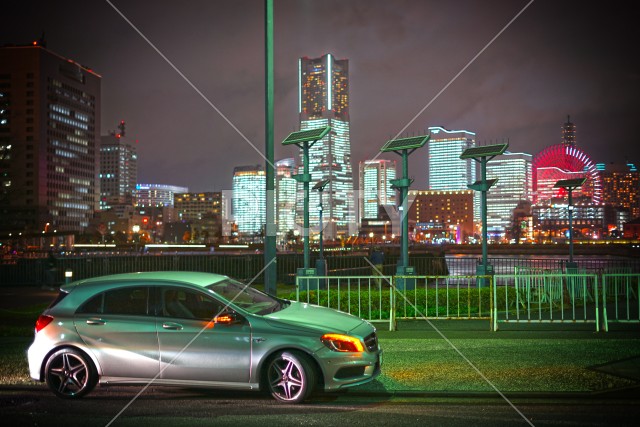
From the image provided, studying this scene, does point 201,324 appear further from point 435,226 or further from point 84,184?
point 435,226

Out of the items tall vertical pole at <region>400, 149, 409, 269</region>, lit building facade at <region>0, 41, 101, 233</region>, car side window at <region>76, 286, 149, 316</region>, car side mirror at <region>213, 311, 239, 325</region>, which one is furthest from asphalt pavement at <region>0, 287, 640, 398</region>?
lit building facade at <region>0, 41, 101, 233</region>

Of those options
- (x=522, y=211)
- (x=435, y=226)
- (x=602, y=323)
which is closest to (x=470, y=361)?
(x=602, y=323)

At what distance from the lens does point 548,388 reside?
7348 mm

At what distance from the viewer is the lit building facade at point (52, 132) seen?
141000 millimetres

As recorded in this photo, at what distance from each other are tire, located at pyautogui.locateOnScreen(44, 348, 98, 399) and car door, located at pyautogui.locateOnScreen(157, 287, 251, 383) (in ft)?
3.19

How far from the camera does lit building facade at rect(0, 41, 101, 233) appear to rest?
141 metres

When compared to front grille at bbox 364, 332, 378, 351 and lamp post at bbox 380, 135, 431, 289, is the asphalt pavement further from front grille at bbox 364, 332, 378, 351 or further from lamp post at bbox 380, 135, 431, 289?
lamp post at bbox 380, 135, 431, 289

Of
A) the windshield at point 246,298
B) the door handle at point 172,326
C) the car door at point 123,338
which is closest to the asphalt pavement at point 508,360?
the windshield at point 246,298

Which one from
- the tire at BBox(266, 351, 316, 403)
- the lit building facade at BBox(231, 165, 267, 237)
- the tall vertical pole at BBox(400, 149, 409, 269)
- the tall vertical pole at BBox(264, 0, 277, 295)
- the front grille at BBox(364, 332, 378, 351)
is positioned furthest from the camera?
the lit building facade at BBox(231, 165, 267, 237)

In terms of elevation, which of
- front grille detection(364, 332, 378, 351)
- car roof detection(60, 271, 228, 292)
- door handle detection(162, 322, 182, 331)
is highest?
car roof detection(60, 271, 228, 292)

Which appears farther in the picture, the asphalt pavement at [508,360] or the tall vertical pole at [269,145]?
the tall vertical pole at [269,145]

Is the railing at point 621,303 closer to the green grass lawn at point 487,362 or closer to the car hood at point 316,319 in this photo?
the green grass lawn at point 487,362

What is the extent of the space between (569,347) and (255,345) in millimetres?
5729

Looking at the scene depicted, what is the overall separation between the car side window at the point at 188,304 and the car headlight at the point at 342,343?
139 cm
